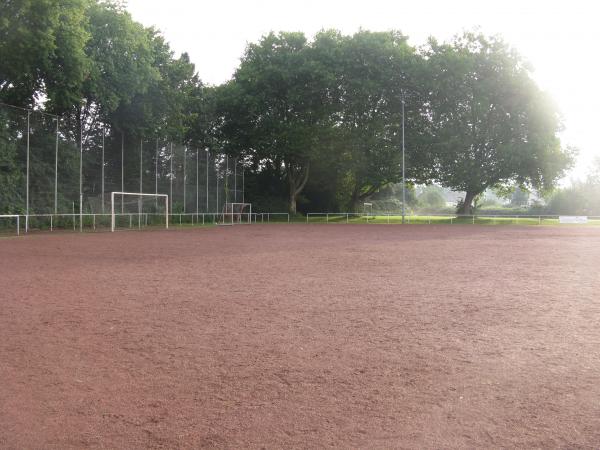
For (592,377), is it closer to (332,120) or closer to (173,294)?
(173,294)

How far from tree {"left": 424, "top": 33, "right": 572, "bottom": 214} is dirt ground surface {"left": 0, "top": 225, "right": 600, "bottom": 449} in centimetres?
3228

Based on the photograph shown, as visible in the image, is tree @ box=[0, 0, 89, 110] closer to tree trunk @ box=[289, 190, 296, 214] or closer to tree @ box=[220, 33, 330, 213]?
tree @ box=[220, 33, 330, 213]

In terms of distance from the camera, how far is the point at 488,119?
3997 cm

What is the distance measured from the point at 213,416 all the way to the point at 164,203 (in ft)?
92.5

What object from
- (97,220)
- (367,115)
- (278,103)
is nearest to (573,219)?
(367,115)

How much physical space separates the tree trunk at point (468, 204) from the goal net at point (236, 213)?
16.8 meters

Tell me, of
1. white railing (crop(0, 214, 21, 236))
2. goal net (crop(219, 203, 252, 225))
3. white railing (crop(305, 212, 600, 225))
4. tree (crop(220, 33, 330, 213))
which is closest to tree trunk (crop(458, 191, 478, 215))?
white railing (crop(305, 212, 600, 225))

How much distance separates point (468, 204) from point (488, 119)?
6727mm

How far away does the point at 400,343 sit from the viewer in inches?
195

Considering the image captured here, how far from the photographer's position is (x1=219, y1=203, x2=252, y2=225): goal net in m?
37.3

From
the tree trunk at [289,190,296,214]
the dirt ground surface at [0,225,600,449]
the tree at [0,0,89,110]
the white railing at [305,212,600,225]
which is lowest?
the dirt ground surface at [0,225,600,449]

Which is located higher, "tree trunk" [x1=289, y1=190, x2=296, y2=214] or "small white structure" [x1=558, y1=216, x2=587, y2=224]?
"tree trunk" [x1=289, y1=190, x2=296, y2=214]

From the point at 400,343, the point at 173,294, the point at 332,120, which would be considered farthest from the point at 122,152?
the point at 400,343

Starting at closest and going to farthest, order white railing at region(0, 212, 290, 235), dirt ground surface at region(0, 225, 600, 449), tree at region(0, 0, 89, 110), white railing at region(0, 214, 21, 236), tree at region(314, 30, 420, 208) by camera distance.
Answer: dirt ground surface at region(0, 225, 600, 449) < white railing at region(0, 214, 21, 236) < tree at region(0, 0, 89, 110) < white railing at region(0, 212, 290, 235) < tree at region(314, 30, 420, 208)
